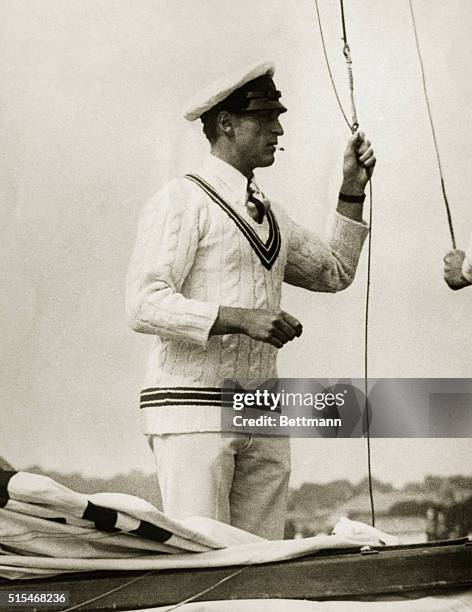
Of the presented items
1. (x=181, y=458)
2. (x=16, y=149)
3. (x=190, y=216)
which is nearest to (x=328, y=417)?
(x=181, y=458)

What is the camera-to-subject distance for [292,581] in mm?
3098

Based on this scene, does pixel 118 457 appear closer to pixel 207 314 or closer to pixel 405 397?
pixel 207 314

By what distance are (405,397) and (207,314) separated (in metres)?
0.58

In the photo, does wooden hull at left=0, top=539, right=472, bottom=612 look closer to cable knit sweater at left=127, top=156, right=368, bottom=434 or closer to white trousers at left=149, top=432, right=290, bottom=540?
white trousers at left=149, top=432, right=290, bottom=540

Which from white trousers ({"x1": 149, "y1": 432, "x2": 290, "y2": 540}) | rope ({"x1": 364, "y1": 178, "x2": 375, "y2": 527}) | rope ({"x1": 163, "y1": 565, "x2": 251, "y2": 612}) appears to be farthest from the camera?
rope ({"x1": 364, "y1": 178, "x2": 375, "y2": 527})

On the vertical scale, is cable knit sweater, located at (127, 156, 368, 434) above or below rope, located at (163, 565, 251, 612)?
above

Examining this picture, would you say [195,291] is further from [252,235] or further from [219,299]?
[252,235]

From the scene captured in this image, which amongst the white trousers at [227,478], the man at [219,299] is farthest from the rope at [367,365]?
the white trousers at [227,478]

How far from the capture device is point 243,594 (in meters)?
3.08

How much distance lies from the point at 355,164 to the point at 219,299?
22.0 inches

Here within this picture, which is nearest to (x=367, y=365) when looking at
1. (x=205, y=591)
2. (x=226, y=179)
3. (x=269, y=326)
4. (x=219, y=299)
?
(x=269, y=326)

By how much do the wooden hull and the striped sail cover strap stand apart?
0.78m

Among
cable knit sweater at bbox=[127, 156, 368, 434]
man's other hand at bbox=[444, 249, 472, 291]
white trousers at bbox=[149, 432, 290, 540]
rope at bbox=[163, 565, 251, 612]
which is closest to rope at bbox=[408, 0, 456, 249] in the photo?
man's other hand at bbox=[444, 249, 472, 291]

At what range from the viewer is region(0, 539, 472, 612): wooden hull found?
3057 millimetres
